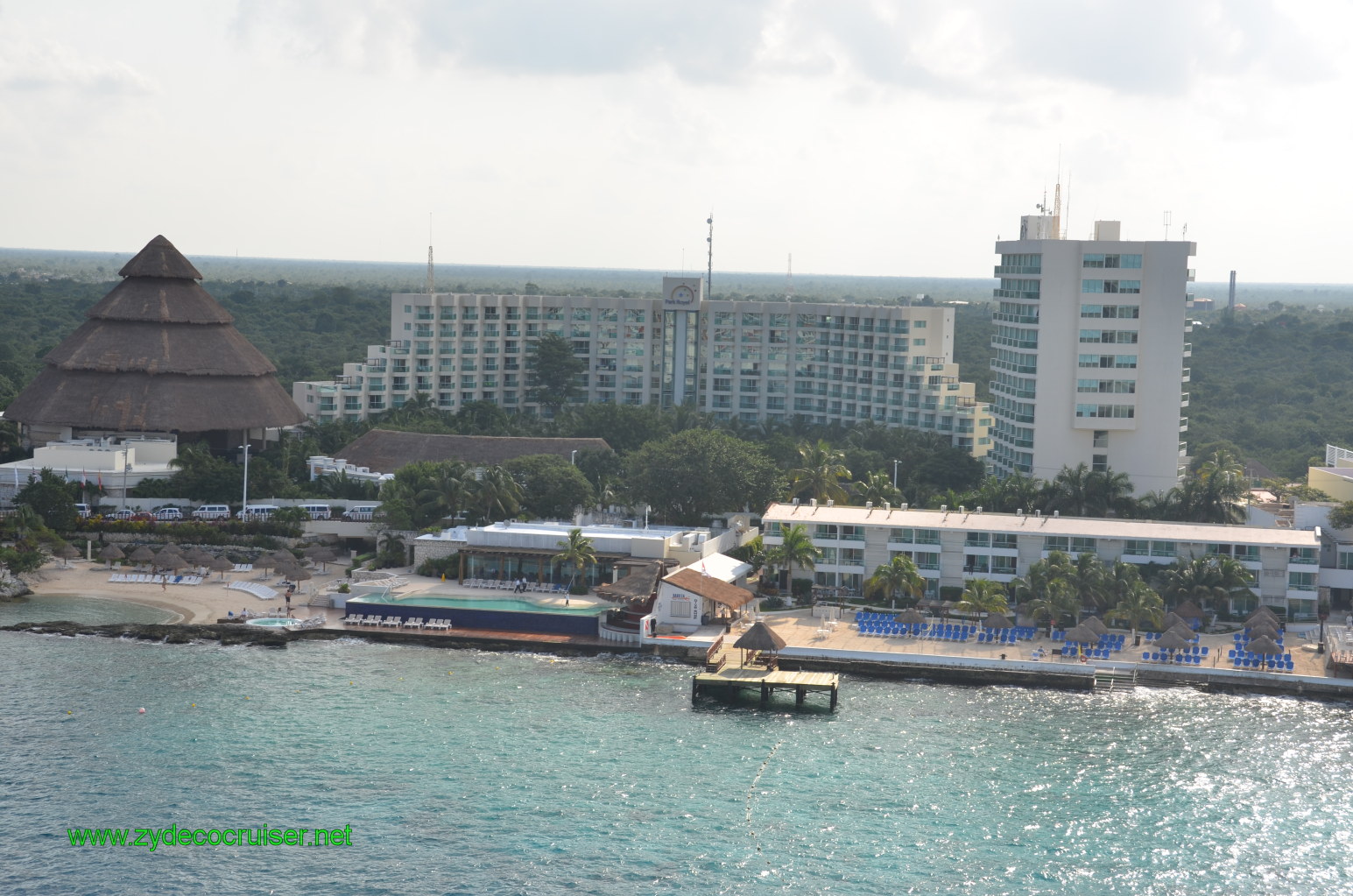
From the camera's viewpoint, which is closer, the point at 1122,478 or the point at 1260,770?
the point at 1260,770

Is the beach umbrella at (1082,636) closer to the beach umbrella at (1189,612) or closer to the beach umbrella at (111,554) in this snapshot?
the beach umbrella at (1189,612)

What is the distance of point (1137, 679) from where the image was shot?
197 feet

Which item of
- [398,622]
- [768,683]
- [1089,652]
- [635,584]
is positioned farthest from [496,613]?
[1089,652]

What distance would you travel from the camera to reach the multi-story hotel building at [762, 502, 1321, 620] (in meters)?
67.4

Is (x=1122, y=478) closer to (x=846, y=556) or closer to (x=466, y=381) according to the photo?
(x=846, y=556)

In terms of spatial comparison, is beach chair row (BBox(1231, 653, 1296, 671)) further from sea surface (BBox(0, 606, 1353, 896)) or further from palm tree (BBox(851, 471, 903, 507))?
palm tree (BBox(851, 471, 903, 507))

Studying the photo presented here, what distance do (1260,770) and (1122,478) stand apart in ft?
101

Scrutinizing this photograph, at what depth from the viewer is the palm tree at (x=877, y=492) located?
80.1 m

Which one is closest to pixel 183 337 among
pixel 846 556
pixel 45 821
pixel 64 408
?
pixel 64 408

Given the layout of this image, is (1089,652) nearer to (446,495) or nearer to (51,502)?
(446,495)

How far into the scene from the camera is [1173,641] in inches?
2408

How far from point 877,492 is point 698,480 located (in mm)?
9173

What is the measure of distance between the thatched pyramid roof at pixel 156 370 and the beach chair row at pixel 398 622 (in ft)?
96.7

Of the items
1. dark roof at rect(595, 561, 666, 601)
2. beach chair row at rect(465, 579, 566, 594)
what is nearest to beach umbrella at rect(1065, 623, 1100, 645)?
dark roof at rect(595, 561, 666, 601)
